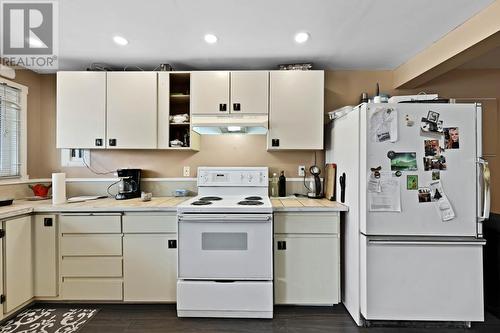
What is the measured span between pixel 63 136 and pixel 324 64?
2827 millimetres

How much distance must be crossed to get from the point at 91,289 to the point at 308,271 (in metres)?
1.92

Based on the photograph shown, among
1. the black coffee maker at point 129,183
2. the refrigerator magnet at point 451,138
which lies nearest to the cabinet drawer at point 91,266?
the black coffee maker at point 129,183

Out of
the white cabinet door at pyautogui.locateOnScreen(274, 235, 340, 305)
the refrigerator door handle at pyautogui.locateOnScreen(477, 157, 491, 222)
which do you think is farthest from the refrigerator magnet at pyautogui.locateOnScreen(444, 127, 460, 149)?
the white cabinet door at pyautogui.locateOnScreen(274, 235, 340, 305)

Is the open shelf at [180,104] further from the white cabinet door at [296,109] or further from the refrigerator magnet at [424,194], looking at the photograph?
the refrigerator magnet at [424,194]

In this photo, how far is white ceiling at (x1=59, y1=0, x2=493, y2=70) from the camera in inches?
→ 70.3

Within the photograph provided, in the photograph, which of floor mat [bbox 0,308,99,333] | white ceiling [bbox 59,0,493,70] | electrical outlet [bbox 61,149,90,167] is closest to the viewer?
white ceiling [bbox 59,0,493,70]

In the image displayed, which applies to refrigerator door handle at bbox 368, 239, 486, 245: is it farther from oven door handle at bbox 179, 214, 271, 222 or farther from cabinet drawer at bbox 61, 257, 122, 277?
cabinet drawer at bbox 61, 257, 122, 277

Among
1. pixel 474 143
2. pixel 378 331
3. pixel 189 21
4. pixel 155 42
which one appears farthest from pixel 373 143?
pixel 155 42

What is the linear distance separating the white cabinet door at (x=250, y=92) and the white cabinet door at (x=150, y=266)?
1407 millimetres

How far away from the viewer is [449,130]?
6.21 ft

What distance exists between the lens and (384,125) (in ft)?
6.26

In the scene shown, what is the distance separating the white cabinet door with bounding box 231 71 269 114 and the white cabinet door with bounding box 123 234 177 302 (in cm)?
141

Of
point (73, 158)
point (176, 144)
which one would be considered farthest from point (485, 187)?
point (73, 158)

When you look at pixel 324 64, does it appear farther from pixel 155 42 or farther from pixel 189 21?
pixel 155 42
